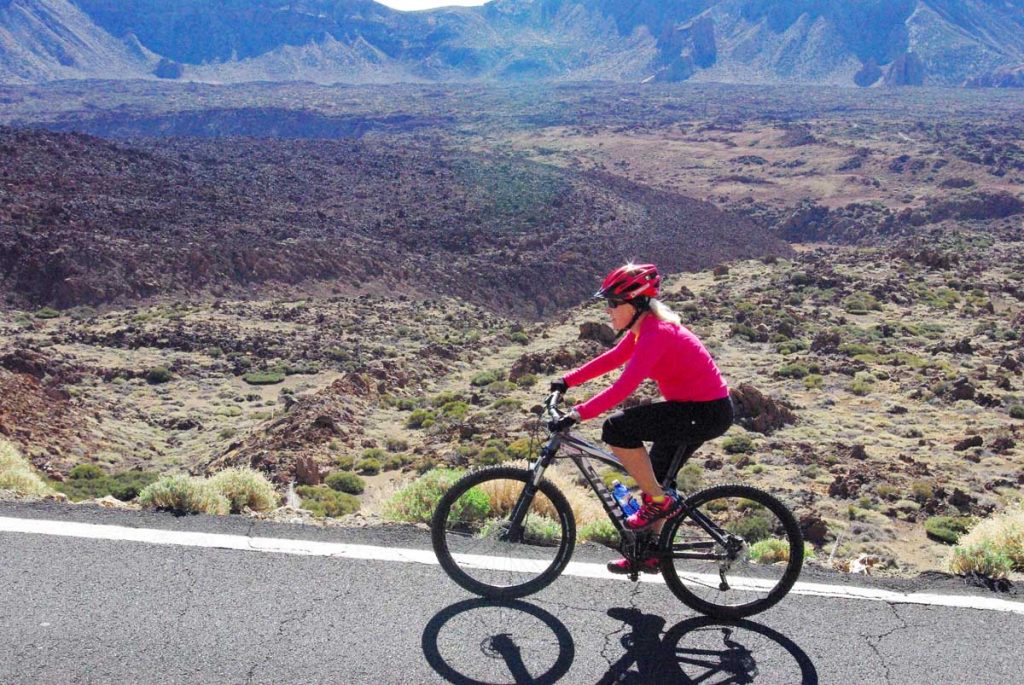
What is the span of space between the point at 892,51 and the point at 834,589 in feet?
669

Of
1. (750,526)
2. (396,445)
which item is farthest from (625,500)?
(396,445)

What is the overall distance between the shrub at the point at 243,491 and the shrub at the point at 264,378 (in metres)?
19.2

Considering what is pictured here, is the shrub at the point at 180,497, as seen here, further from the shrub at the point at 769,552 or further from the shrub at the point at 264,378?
the shrub at the point at 264,378

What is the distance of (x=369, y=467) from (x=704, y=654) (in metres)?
13.4

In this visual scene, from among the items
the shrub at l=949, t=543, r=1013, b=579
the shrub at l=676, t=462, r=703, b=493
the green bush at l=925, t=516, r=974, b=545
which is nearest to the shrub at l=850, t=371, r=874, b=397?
the shrub at l=676, t=462, r=703, b=493

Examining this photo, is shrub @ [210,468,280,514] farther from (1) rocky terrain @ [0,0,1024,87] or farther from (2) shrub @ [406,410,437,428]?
(1) rocky terrain @ [0,0,1024,87]

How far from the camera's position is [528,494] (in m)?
4.82

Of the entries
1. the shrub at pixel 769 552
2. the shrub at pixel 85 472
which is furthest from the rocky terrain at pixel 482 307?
the shrub at pixel 769 552

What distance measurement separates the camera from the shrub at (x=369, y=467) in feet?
55.8

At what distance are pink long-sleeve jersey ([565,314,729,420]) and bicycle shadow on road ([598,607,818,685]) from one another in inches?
43.9

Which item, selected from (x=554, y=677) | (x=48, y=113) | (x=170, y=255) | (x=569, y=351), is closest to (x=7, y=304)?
(x=170, y=255)

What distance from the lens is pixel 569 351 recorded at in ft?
82.2

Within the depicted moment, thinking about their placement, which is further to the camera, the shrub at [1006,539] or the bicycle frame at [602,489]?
the shrub at [1006,539]

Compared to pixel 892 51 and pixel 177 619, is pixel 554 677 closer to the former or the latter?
pixel 177 619
